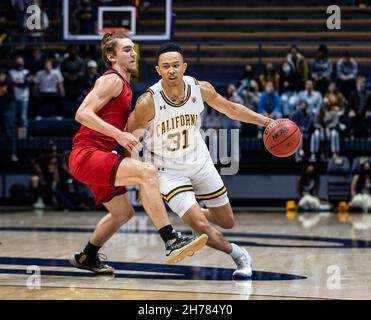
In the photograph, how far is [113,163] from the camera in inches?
258

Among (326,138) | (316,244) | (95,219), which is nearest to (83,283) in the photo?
(316,244)

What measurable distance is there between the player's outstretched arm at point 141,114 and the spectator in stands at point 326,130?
9669mm

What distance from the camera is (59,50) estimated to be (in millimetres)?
20094

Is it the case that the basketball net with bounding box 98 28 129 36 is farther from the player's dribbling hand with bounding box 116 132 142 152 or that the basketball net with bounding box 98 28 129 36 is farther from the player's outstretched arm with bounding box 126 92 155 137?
the player's dribbling hand with bounding box 116 132 142 152

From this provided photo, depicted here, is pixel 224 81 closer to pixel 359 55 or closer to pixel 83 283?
pixel 359 55

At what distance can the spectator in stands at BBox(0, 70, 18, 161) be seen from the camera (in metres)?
16.8

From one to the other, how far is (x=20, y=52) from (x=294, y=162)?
657cm

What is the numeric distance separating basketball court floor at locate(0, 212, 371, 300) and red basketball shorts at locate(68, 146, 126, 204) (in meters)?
0.78

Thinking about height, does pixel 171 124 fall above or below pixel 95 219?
above

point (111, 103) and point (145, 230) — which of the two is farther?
point (145, 230)

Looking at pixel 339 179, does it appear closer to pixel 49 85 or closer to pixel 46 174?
pixel 46 174

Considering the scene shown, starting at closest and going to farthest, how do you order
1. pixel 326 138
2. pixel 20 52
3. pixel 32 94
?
pixel 326 138
pixel 32 94
pixel 20 52
